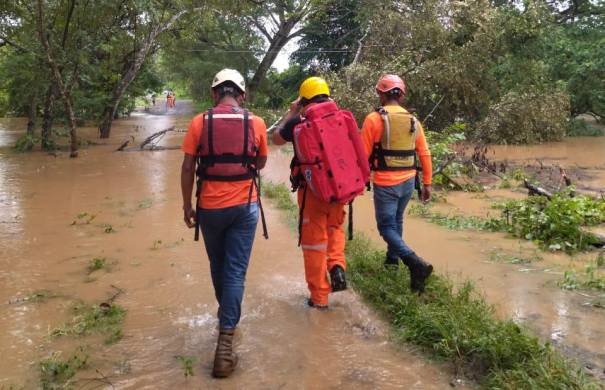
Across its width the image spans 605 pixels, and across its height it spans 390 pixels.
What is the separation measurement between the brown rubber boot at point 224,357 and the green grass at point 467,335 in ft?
3.84

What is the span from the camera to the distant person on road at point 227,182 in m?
3.32

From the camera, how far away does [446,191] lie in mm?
9719

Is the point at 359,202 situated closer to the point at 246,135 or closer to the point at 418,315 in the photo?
the point at 418,315

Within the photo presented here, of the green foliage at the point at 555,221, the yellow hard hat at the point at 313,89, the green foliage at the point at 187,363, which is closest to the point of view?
the green foliage at the point at 187,363

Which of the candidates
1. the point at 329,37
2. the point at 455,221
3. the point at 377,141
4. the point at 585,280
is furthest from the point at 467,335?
the point at 329,37

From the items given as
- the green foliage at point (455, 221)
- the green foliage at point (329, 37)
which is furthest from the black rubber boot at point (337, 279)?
the green foliage at point (329, 37)

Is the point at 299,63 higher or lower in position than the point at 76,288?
higher

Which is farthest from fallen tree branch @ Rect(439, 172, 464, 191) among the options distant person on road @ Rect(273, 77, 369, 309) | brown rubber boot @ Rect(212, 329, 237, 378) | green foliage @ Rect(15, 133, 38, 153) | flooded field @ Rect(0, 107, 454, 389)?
green foliage @ Rect(15, 133, 38, 153)

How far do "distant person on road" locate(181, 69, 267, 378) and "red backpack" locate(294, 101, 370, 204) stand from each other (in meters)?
0.38

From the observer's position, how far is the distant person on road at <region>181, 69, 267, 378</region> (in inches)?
131

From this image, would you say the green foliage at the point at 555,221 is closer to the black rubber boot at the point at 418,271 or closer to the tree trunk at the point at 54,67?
the black rubber boot at the point at 418,271

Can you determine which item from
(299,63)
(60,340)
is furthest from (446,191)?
(299,63)

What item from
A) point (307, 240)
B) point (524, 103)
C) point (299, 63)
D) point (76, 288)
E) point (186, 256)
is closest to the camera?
point (307, 240)

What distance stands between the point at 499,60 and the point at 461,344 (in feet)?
52.4
